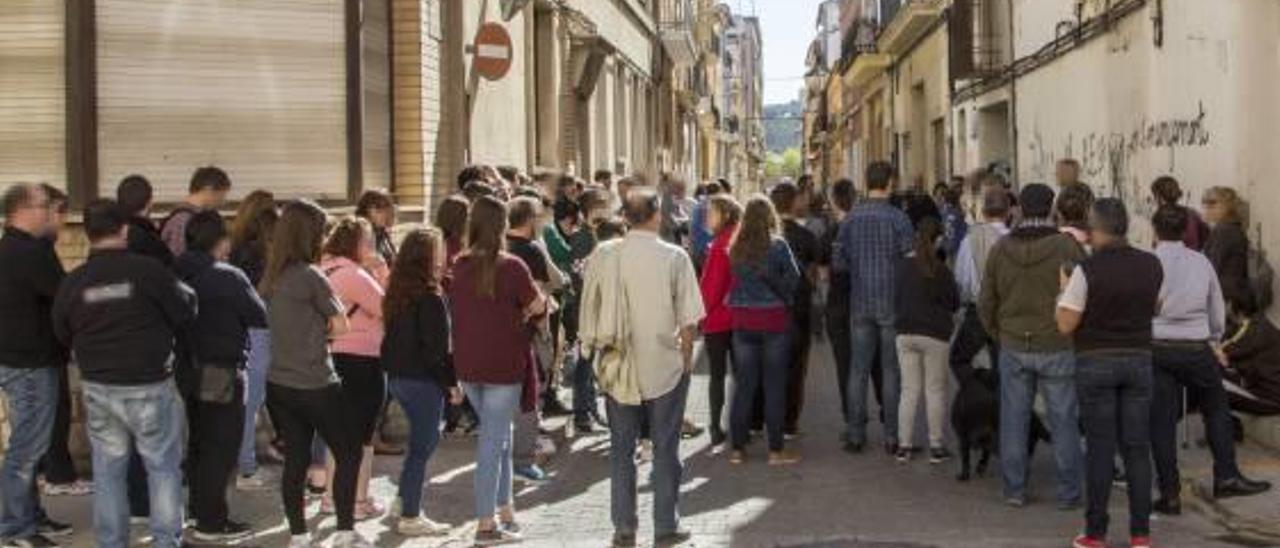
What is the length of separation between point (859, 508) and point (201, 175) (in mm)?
4123

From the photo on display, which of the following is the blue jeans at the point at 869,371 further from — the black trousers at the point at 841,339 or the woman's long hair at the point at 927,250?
the woman's long hair at the point at 927,250

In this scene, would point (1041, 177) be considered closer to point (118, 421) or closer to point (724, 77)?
point (118, 421)

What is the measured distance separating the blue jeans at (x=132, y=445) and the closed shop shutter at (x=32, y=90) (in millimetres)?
3516

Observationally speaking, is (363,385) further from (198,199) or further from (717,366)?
(717,366)

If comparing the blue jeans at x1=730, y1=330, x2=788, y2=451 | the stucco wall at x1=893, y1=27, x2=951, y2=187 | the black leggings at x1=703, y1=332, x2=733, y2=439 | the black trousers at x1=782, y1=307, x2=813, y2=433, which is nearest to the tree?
the stucco wall at x1=893, y1=27, x2=951, y2=187

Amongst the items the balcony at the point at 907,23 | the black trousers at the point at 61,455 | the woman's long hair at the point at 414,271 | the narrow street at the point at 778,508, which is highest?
the balcony at the point at 907,23

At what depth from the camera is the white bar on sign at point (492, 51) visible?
13258mm

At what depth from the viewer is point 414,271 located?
802cm

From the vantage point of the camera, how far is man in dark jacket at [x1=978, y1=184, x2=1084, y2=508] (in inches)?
346

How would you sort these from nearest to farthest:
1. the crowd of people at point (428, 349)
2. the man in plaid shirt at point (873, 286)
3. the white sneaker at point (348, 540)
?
the crowd of people at point (428, 349) → the white sneaker at point (348, 540) → the man in plaid shirt at point (873, 286)

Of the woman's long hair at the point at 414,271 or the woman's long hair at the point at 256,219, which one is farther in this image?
the woman's long hair at the point at 256,219

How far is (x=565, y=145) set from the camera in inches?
805

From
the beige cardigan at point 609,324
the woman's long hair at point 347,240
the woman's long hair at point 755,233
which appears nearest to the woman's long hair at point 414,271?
the woman's long hair at point 347,240

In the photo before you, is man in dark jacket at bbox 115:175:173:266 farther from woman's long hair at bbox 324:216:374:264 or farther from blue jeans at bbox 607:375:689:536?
blue jeans at bbox 607:375:689:536
